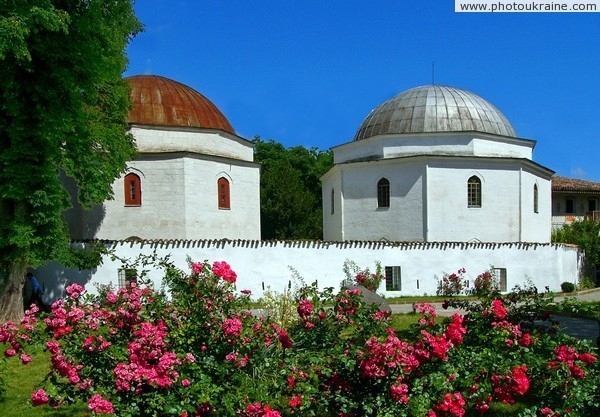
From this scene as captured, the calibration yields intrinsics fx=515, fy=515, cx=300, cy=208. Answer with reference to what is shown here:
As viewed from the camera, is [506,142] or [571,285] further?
[506,142]

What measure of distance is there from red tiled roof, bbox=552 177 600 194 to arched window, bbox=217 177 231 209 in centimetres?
1933

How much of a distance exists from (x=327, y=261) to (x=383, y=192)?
18.6 ft

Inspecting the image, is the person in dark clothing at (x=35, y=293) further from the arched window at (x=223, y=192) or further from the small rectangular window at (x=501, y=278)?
the small rectangular window at (x=501, y=278)

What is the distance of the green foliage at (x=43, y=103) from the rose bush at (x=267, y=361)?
23.3 feet

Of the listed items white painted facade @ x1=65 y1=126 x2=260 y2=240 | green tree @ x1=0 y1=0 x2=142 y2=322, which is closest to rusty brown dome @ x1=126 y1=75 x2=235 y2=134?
white painted facade @ x1=65 y1=126 x2=260 y2=240

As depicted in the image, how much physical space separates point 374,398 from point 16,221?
33.3 ft

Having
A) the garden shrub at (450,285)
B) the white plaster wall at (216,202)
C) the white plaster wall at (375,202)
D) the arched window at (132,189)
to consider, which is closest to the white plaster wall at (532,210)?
the white plaster wall at (375,202)

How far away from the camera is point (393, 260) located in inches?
694

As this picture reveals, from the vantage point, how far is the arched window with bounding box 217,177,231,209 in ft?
65.2

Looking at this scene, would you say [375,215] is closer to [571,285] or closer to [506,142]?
[506,142]

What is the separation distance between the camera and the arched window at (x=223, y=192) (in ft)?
65.2

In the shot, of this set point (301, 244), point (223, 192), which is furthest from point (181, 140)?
point (301, 244)

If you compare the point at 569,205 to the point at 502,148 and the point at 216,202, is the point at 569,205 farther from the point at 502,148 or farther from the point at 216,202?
the point at 216,202

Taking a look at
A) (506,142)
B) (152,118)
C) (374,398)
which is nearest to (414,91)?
(506,142)
